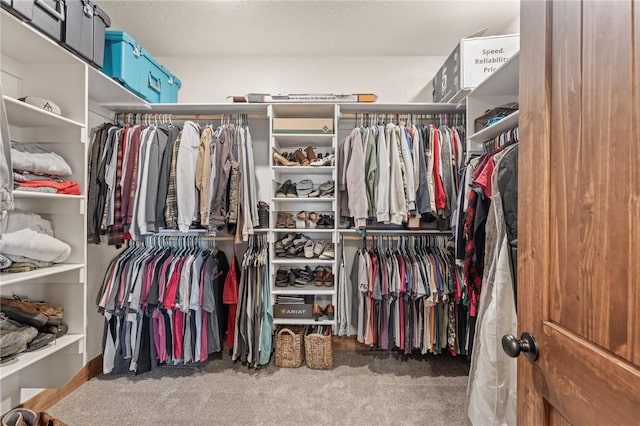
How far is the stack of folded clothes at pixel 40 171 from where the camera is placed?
132 cm

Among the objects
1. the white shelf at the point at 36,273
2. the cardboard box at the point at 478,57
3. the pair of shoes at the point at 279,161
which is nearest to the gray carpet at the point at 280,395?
the white shelf at the point at 36,273

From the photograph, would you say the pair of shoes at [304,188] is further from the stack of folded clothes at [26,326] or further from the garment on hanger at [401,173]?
the stack of folded clothes at [26,326]

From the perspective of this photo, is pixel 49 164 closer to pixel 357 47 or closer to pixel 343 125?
pixel 343 125

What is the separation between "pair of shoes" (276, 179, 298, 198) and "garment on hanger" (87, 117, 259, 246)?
32 centimetres

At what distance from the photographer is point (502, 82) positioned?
1.78m

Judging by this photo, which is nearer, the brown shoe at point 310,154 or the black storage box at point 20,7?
the black storage box at point 20,7

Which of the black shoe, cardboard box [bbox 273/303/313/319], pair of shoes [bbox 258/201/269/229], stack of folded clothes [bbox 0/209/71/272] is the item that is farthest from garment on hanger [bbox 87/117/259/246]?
cardboard box [bbox 273/303/313/319]

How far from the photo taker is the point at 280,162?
7.25 feet

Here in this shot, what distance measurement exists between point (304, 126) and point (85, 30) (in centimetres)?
136

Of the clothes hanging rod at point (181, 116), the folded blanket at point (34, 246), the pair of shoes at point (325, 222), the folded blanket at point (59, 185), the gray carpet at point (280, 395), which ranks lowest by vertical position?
the gray carpet at point (280, 395)

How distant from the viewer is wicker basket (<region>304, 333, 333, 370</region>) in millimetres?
2131

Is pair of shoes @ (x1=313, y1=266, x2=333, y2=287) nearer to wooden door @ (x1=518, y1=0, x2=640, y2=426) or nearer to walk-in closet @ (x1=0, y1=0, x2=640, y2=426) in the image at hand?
walk-in closet @ (x1=0, y1=0, x2=640, y2=426)

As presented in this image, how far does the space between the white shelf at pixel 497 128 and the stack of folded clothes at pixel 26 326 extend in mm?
2526

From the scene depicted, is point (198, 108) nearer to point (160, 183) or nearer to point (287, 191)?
point (160, 183)
